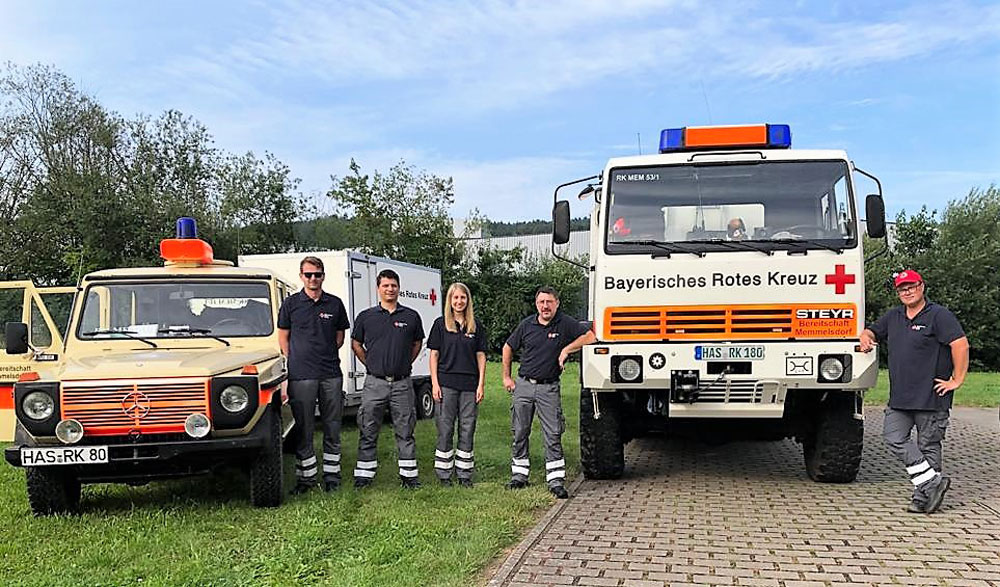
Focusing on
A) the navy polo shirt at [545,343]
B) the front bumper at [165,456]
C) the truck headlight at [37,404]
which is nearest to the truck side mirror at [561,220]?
the navy polo shirt at [545,343]

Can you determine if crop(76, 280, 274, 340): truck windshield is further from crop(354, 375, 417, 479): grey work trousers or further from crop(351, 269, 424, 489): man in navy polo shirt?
crop(354, 375, 417, 479): grey work trousers

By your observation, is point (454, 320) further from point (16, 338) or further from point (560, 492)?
point (16, 338)

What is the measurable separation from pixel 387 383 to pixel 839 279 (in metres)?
3.88

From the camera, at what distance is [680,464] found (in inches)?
347

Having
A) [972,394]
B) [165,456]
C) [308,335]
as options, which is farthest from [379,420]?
[972,394]

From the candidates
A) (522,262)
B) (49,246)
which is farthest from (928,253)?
(49,246)

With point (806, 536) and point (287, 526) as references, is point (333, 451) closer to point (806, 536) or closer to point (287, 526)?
point (287, 526)

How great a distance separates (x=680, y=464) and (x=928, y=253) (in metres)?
22.0

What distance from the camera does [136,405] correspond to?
579 cm

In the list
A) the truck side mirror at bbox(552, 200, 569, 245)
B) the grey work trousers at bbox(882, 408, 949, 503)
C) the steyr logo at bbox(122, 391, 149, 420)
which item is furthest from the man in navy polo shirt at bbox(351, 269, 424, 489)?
the grey work trousers at bbox(882, 408, 949, 503)

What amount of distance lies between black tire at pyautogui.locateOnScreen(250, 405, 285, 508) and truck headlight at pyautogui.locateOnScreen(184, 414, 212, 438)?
467 mm

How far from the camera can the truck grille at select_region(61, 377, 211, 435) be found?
18.9 ft

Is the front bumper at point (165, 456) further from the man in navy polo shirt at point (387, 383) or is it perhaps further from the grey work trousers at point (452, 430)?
the grey work trousers at point (452, 430)

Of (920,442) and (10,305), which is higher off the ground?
(10,305)
